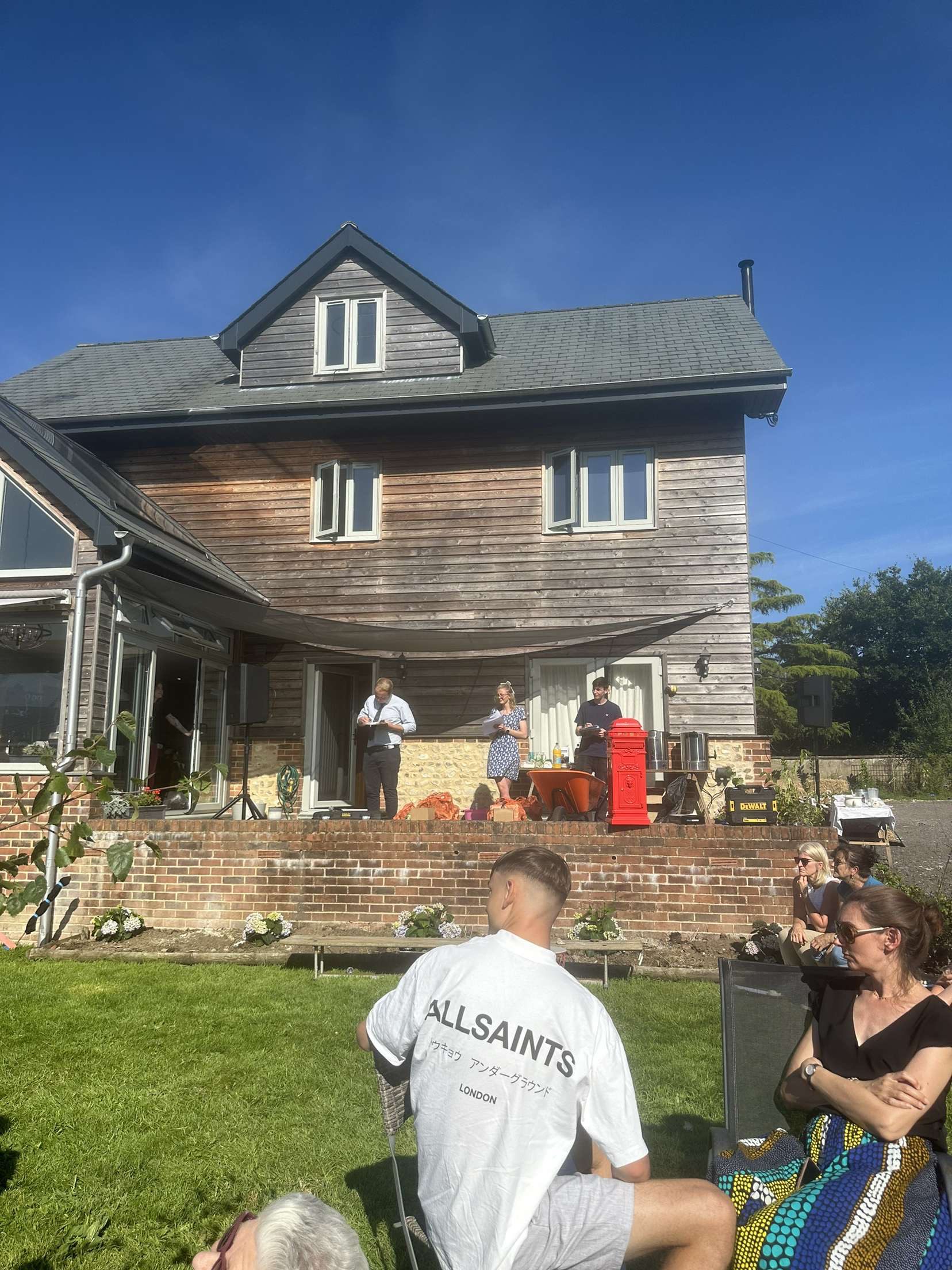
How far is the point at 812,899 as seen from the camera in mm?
5793

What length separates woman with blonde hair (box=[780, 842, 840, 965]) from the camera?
5.21 metres

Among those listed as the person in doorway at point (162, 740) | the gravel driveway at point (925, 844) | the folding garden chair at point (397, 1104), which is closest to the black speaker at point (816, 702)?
the gravel driveway at point (925, 844)

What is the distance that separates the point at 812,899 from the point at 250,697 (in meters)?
6.18

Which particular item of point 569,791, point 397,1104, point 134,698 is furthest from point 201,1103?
point 134,698

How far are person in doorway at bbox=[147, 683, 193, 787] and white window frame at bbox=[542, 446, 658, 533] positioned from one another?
485 centimetres

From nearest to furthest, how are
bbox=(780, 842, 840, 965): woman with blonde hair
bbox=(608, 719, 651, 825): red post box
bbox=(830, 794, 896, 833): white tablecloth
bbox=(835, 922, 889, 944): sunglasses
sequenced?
bbox=(835, 922, 889, 944): sunglasses < bbox=(780, 842, 840, 965): woman with blonde hair < bbox=(608, 719, 651, 825): red post box < bbox=(830, 794, 896, 833): white tablecloth

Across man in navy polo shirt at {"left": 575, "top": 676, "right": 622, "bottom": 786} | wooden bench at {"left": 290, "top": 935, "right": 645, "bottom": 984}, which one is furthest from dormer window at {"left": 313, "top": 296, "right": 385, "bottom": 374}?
wooden bench at {"left": 290, "top": 935, "right": 645, "bottom": 984}

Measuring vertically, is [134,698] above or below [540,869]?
above

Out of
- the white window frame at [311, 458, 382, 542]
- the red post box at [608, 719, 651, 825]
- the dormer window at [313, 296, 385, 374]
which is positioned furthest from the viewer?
the dormer window at [313, 296, 385, 374]

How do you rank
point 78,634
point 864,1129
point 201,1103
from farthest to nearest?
point 78,634
point 201,1103
point 864,1129

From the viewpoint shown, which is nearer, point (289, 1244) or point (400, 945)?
point (289, 1244)

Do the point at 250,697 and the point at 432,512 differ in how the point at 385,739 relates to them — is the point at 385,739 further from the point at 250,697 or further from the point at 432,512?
the point at 432,512

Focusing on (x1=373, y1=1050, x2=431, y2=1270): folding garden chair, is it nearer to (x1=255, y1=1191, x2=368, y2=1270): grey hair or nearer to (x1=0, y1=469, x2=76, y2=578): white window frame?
(x1=255, y1=1191, x2=368, y2=1270): grey hair

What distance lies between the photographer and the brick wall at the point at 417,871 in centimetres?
733
